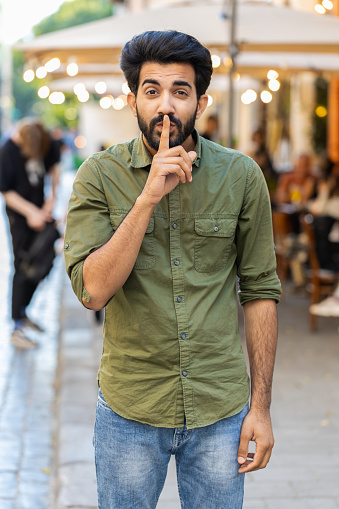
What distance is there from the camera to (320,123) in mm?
14758

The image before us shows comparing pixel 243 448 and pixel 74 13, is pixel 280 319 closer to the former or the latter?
pixel 243 448

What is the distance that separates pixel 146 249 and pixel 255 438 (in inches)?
24.0

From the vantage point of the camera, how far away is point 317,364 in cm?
658

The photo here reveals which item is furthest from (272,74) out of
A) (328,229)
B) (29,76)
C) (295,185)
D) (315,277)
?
(315,277)

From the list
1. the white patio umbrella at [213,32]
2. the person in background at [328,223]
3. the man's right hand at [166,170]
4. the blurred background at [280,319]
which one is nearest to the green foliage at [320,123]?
the blurred background at [280,319]

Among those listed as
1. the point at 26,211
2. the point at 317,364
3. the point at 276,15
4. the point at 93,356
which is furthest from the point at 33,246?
the point at 276,15

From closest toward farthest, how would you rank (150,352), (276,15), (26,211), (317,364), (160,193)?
(160,193), (150,352), (317,364), (26,211), (276,15)

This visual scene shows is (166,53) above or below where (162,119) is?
above

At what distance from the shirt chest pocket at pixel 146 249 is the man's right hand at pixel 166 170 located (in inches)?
5.6

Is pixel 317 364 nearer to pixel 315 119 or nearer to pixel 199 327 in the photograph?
pixel 199 327

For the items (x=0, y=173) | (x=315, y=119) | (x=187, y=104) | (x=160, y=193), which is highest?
(x=187, y=104)

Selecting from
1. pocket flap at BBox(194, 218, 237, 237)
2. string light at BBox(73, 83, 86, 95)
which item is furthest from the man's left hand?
string light at BBox(73, 83, 86, 95)

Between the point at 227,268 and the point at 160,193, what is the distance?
0.35 metres

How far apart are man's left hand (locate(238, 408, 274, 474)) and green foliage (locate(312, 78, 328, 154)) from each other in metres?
12.9
